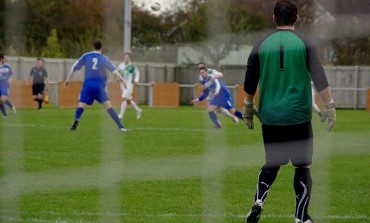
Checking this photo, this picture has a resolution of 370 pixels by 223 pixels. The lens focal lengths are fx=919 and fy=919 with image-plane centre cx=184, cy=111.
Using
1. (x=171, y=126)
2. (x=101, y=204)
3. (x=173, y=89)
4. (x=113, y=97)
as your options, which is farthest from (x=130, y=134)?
(x=173, y=89)

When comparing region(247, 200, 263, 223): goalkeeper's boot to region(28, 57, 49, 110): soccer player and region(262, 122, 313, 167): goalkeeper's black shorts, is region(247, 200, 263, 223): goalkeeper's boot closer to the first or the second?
region(262, 122, 313, 167): goalkeeper's black shorts

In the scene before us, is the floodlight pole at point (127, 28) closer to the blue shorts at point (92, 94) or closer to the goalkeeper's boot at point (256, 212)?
the goalkeeper's boot at point (256, 212)

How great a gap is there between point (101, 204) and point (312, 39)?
125 inches

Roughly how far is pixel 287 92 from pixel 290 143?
50 centimetres

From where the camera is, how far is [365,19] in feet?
18.5

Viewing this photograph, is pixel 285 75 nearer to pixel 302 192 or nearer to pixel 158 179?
pixel 302 192

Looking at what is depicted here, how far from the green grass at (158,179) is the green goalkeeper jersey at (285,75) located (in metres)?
1.11

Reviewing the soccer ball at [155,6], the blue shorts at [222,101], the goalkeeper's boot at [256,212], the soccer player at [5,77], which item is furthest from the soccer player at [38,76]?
the blue shorts at [222,101]

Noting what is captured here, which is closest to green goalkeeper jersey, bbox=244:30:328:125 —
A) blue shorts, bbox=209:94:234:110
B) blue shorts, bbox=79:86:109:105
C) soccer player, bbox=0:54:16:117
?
soccer player, bbox=0:54:16:117

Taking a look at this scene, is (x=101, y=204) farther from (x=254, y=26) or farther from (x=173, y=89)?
(x=173, y=89)

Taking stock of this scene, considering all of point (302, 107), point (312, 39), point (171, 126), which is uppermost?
point (312, 39)

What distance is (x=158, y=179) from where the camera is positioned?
11.0 meters

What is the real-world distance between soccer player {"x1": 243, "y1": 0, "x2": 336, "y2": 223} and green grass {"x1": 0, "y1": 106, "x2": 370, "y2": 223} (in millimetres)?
568

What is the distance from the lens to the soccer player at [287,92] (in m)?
7.35
